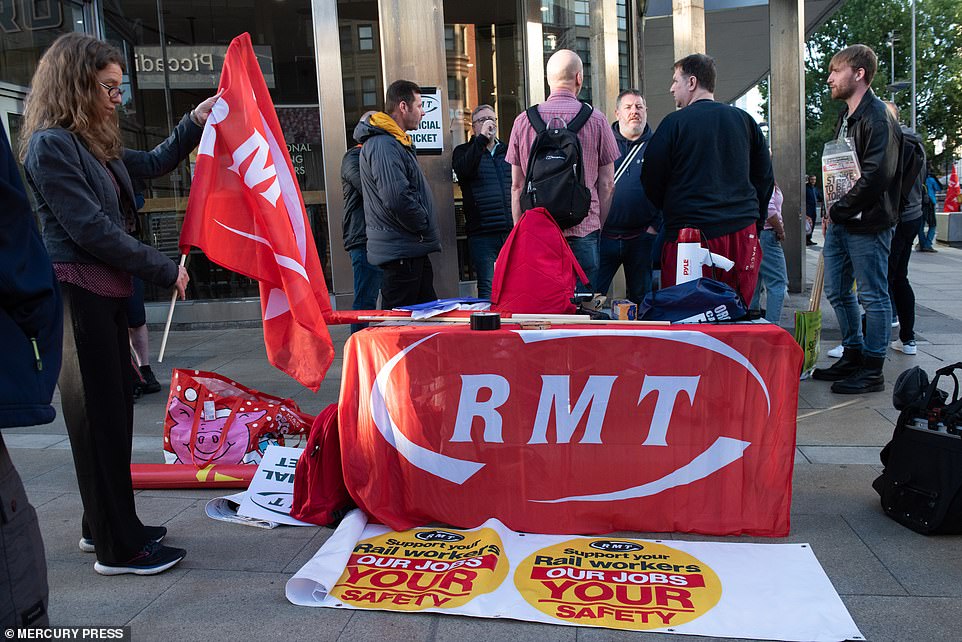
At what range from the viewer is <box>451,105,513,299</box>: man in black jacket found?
261 inches

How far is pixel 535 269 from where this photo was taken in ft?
12.9

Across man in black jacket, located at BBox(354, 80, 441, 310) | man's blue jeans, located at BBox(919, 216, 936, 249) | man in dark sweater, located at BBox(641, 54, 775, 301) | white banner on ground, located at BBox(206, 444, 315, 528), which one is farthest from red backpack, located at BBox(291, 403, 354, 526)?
man's blue jeans, located at BBox(919, 216, 936, 249)

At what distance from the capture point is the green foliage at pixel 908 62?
46.7 metres

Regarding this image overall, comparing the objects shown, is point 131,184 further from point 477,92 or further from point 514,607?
point 477,92

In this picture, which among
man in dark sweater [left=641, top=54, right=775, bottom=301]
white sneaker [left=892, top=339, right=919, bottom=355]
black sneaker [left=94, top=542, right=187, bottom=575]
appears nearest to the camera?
black sneaker [left=94, top=542, right=187, bottom=575]

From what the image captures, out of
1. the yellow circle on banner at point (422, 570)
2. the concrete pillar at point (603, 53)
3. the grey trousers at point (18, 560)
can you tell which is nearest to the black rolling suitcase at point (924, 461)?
the yellow circle on banner at point (422, 570)

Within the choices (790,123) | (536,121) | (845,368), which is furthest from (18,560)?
(790,123)

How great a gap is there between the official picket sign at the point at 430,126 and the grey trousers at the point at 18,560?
5.87m

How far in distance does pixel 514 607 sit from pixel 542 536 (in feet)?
2.00

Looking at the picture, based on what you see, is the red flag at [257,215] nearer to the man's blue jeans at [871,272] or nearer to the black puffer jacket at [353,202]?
the black puffer jacket at [353,202]

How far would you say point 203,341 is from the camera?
8.60 meters

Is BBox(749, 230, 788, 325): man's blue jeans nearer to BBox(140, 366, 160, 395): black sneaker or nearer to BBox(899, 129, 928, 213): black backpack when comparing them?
BBox(899, 129, 928, 213): black backpack

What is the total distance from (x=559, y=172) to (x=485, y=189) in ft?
6.74

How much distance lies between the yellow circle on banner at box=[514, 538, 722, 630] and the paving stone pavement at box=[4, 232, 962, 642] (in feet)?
0.26
